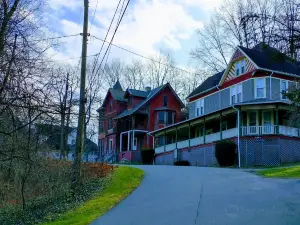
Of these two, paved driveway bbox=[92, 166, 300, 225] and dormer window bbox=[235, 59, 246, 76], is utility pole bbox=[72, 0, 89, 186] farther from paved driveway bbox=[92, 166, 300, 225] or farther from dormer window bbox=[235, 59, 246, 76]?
dormer window bbox=[235, 59, 246, 76]

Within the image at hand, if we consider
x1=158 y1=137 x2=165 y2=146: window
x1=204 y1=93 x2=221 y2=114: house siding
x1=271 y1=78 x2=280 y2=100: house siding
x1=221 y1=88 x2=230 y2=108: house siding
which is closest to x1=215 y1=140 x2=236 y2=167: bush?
x1=271 y1=78 x2=280 y2=100: house siding

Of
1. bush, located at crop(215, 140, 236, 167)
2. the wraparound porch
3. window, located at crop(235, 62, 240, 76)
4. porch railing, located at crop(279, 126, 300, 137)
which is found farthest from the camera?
window, located at crop(235, 62, 240, 76)

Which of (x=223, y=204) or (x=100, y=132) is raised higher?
(x=100, y=132)

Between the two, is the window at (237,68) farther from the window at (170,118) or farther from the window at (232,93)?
the window at (170,118)

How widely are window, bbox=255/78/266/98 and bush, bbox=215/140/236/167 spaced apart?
535 cm

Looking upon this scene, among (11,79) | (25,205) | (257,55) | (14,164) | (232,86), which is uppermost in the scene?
(257,55)

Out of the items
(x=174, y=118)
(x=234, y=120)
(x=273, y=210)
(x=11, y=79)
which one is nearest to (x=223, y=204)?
(x=273, y=210)

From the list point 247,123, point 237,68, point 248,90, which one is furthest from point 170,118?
point 247,123

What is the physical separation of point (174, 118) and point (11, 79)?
38.4 m

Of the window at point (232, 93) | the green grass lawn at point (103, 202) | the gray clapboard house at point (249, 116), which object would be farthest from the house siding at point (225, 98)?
the green grass lawn at point (103, 202)

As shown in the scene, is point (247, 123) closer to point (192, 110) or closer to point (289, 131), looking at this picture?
point (289, 131)

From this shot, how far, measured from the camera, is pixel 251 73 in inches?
1244

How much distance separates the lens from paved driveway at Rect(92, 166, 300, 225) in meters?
9.51

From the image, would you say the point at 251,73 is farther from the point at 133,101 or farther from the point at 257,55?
the point at 133,101
